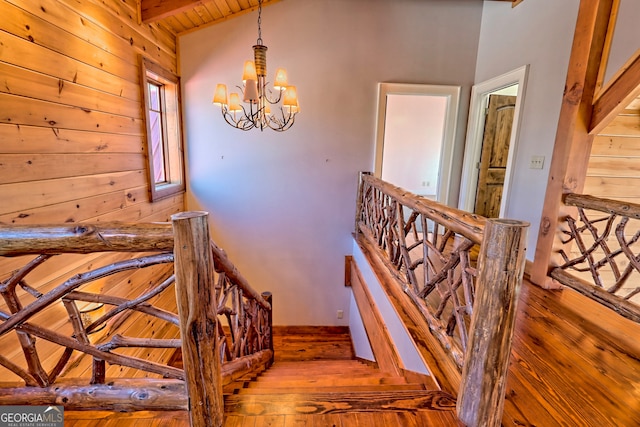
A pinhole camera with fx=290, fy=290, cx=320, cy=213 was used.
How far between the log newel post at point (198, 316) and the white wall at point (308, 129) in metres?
2.97

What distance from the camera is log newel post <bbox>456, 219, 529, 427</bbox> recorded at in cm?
101

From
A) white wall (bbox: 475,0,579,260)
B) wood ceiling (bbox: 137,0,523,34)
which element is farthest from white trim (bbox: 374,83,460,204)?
wood ceiling (bbox: 137,0,523,34)

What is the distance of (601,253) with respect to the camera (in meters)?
2.66

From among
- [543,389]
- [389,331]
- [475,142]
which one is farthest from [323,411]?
[475,142]

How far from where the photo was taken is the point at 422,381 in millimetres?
1574

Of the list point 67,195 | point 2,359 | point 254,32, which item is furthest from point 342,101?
point 2,359

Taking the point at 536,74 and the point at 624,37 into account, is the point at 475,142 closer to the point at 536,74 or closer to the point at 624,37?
the point at 536,74

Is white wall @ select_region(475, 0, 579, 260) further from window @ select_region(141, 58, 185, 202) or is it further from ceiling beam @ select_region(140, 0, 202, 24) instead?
window @ select_region(141, 58, 185, 202)

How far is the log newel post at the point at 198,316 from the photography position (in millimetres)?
909

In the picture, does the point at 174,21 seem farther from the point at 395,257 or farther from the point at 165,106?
the point at 395,257

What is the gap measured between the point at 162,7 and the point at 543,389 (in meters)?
3.93

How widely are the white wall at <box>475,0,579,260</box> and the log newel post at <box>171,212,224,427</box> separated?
281 centimetres

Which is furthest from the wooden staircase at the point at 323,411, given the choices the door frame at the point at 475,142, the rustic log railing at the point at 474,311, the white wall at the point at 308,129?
the white wall at the point at 308,129

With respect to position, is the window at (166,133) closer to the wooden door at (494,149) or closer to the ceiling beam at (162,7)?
the ceiling beam at (162,7)
